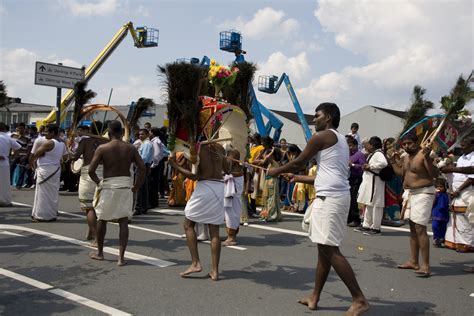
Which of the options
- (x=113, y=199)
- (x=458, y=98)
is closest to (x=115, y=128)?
(x=113, y=199)

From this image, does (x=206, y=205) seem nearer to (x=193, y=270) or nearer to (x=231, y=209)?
(x=193, y=270)

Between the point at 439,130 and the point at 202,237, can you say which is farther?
the point at 202,237

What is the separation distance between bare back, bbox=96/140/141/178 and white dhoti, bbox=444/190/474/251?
480 cm

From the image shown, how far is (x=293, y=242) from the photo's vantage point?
7.99 m

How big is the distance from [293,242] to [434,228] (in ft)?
8.01

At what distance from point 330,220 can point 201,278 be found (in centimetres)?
188

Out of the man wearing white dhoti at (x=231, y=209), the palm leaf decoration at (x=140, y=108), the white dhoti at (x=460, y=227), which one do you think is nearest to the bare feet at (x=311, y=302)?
the man wearing white dhoti at (x=231, y=209)

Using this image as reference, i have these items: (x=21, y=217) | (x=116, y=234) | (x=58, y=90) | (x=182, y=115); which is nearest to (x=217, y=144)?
(x=182, y=115)

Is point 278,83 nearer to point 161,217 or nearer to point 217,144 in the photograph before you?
point 161,217

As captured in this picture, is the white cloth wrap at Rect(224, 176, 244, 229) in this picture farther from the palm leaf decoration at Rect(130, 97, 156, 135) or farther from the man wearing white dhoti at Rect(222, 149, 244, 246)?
the palm leaf decoration at Rect(130, 97, 156, 135)

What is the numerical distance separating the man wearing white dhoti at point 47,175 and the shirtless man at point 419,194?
6280 mm

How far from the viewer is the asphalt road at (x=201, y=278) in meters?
4.54

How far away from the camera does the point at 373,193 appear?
8977 millimetres

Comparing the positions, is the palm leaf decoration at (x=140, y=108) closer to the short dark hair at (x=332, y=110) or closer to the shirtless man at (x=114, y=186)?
the shirtless man at (x=114, y=186)
